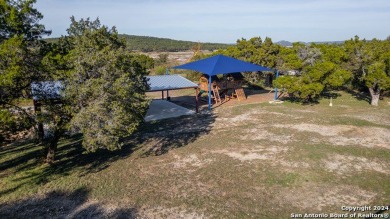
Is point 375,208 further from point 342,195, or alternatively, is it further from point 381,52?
point 381,52

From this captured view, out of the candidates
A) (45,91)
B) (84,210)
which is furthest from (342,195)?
(45,91)

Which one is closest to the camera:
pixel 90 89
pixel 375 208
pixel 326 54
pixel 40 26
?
pixel 375 208

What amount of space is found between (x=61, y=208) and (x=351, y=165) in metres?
12.8

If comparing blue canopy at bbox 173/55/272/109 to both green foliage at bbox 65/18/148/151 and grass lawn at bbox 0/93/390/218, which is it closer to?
grass lawn at bbox 0/93/390/218

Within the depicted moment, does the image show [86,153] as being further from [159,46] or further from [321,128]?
[159,46]

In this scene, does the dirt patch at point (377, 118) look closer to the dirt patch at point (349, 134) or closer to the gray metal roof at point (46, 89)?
the dirt patch at point (349, 134)

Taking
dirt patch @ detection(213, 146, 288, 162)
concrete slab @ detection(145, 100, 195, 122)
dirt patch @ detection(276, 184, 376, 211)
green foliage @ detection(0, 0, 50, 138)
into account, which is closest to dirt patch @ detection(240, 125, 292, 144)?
dirt patch @ detection(213, 146, 288, 162)

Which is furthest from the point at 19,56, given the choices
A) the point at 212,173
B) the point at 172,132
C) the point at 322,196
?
the point at 322,196

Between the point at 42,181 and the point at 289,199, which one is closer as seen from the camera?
the point at 289,199

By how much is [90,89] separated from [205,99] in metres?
21.3

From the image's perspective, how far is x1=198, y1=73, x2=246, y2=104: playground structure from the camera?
30312mm

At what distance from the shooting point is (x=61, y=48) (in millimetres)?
14031

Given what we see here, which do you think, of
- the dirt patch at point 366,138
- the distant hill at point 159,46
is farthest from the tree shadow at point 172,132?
the distant hill at point 159,46

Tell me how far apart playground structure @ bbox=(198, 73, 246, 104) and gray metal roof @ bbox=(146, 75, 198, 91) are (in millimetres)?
2483
